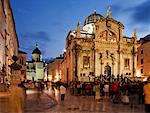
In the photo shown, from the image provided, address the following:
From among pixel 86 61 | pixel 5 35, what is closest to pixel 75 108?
pixel 5 35

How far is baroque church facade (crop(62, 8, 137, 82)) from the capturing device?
53625mm

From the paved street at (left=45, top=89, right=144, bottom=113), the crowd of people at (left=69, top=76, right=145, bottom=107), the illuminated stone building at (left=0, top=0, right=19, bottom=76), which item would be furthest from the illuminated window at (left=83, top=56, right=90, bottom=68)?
the paved street at (left=45, top=89, right=144, bottom=113)

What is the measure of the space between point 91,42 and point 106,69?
22.9 ft

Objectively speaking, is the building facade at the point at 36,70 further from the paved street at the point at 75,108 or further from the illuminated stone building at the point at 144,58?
the paved street at the point at 75,108

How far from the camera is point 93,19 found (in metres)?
69.3

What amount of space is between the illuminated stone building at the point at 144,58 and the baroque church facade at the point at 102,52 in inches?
204

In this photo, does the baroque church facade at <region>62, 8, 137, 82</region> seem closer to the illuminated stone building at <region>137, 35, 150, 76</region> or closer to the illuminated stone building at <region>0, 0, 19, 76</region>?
the illuminated stone building at <region>137, 35, 150, 76</region>

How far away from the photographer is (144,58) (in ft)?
209

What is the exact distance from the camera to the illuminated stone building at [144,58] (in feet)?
202

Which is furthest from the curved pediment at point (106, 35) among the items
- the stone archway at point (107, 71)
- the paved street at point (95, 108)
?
the paved street at point (95, 108)

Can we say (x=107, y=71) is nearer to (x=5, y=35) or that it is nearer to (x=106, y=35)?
(x=106, y=35)

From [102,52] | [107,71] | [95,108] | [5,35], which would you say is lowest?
[95,108]

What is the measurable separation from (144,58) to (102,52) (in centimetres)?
1391

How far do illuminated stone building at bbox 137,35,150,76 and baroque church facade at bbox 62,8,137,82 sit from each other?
5.19 meters
